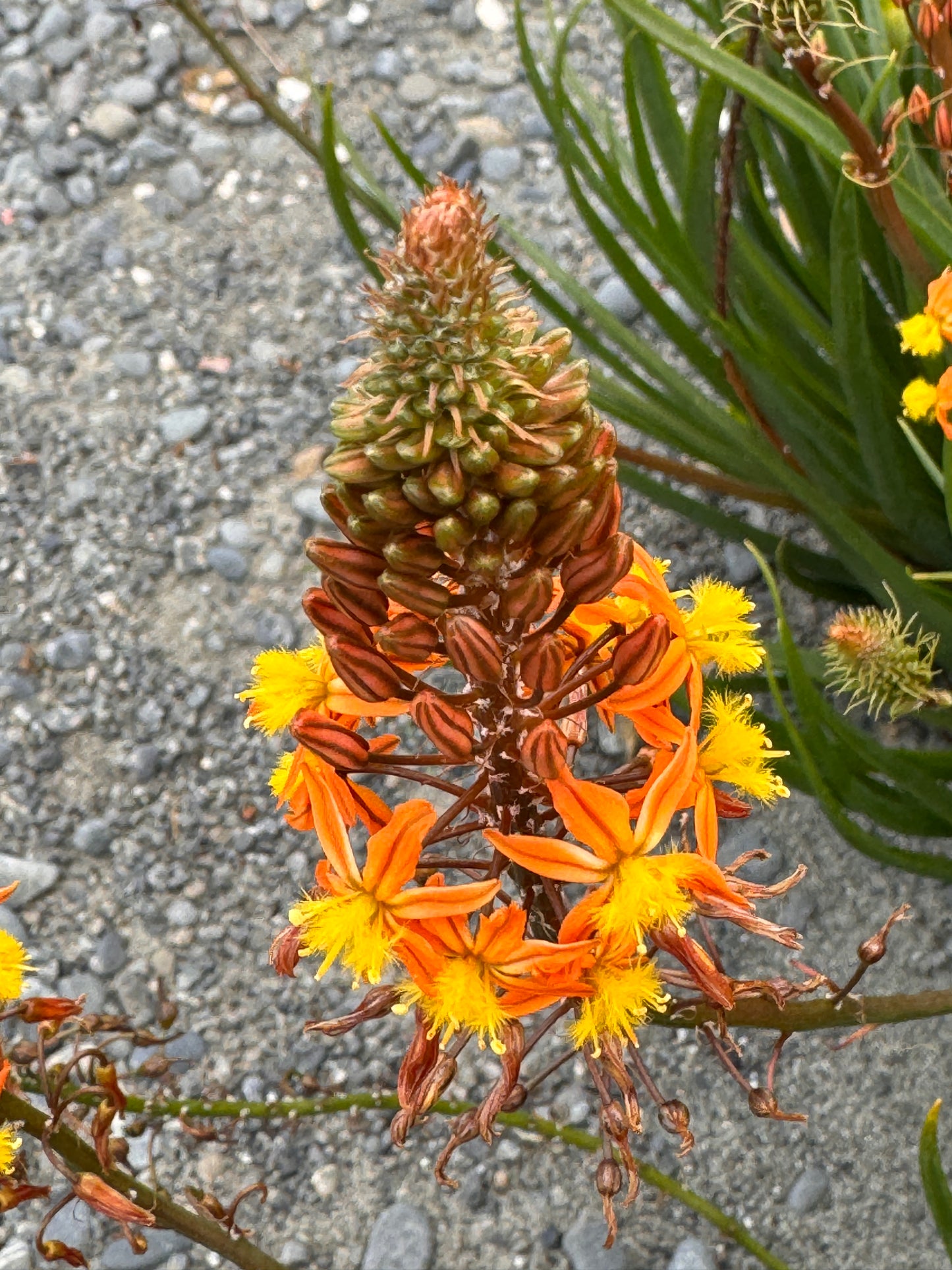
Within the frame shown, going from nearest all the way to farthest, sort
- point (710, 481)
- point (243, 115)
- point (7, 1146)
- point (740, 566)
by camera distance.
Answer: point (7, 1146) < point (710, 481) < point (740, 566) < point (243, 115)

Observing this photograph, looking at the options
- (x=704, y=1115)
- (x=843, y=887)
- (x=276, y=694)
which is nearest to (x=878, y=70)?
(x=843, y=887)

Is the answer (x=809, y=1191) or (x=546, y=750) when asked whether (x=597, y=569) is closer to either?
(x=546, y=750)

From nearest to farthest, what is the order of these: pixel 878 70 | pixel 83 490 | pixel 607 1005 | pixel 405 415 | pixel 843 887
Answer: pixel 405 415
pixel 607 1005
pixel 878 70
pixel 843 887
pixel 83 490

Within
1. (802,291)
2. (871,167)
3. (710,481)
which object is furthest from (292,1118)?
(802,291)

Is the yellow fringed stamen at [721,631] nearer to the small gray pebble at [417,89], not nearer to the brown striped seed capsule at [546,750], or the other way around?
the brown striped seed capsule at [546,750]

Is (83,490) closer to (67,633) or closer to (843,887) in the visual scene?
(67,633)

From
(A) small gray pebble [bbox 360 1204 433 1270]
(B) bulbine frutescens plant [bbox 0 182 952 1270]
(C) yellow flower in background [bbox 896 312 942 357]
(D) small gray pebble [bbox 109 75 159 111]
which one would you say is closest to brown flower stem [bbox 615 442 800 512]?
(C) yellow flower in background [bbox 896 312 942 357]

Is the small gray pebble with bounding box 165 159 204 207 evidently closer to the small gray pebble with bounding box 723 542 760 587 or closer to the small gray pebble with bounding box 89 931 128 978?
the small gray pebble with bounding box 723 542 760 587
